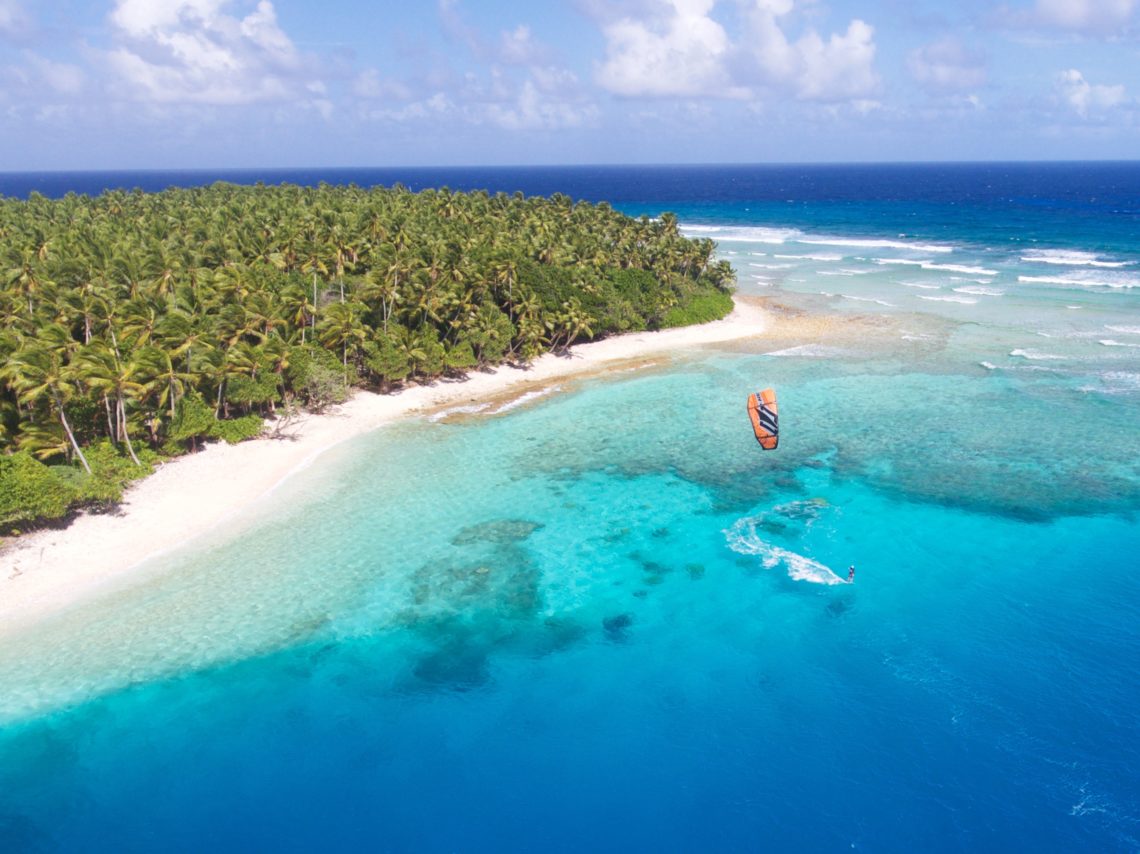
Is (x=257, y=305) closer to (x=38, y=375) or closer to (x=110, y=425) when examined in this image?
(x=110, y=425)

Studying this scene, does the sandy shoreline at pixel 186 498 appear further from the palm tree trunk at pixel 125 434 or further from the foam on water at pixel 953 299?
the foam on water at pixel 953 299

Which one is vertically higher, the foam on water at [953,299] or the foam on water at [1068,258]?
the foam on water at [1068,258]

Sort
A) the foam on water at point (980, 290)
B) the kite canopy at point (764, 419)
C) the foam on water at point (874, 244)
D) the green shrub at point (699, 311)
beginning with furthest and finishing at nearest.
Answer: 1. the foam on water at point (874, 244)
2. the foam on water at point (980, 290)
3. the green shrub at point (699, 311)
4. the kite canopy at point (764, 419)

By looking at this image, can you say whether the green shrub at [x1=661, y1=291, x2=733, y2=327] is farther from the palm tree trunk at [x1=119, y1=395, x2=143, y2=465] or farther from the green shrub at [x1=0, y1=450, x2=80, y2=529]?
the green shrub at [x1=0, y1=450, x2=80, y2=529]

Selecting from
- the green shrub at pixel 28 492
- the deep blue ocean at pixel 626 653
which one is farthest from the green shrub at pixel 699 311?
the green shrub at pixel 28 492

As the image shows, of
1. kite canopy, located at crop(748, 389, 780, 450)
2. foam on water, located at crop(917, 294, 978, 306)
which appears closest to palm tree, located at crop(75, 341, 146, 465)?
kite canopy, located at crop(748, 389, 780, 450)

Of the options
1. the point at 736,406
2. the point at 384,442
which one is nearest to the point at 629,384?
the point at 736,406
